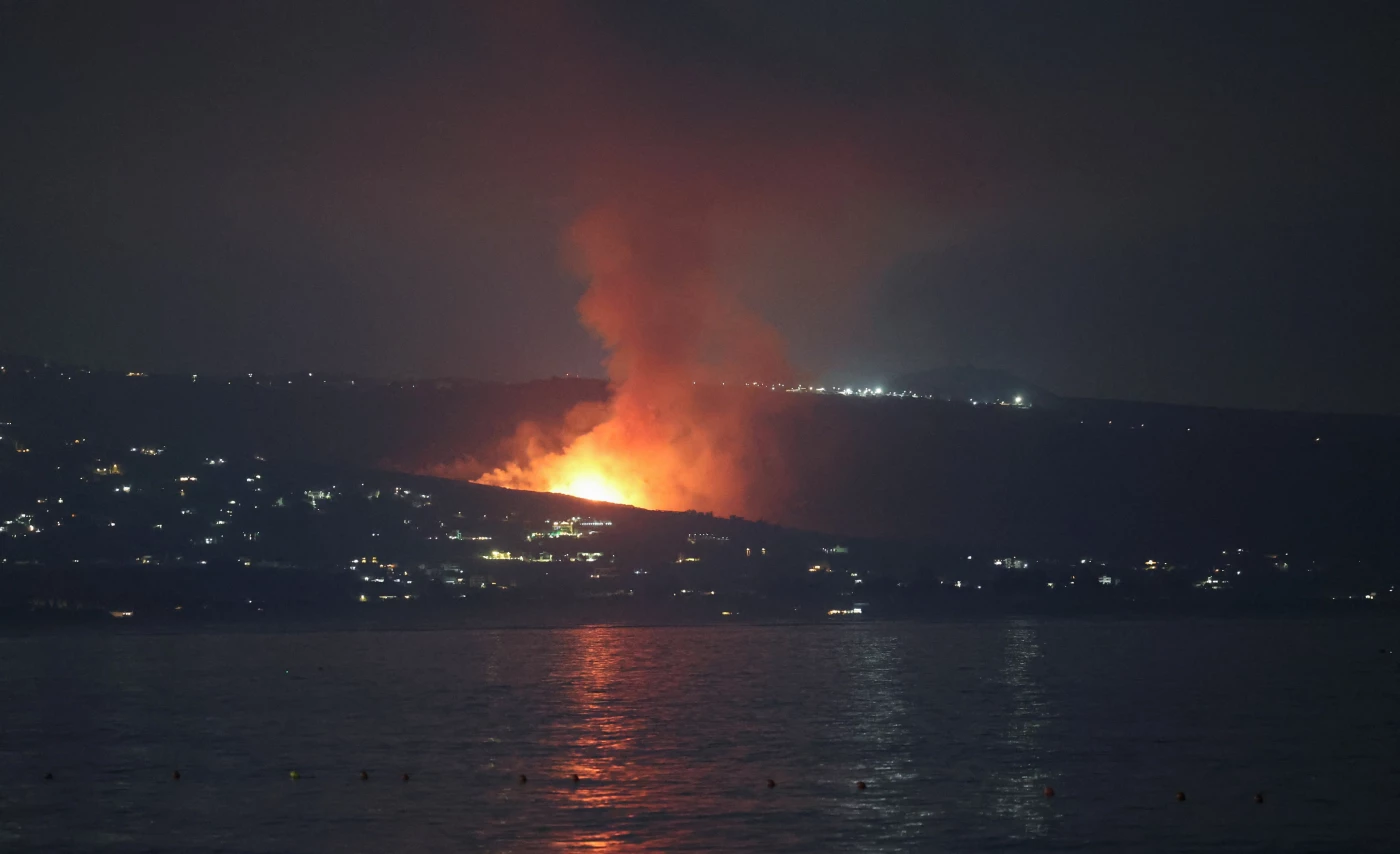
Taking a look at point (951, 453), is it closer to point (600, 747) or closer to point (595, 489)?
point (595, 489)

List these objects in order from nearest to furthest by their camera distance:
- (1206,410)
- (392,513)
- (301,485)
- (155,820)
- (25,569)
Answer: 1. (155,820)
2. (25,569)
3. (392,513)
4. (301,485)
5. (1206,410)

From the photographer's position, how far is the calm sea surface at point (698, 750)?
24438 millimetres

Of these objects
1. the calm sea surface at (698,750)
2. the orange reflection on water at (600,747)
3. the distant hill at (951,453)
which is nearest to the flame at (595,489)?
the distant hill at (951,453)

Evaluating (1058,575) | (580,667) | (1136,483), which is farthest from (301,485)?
(1136,483)

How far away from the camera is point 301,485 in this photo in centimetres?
12175

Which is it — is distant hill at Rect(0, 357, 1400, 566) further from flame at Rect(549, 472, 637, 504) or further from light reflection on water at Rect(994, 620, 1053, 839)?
light reflection on water at Rect(994, 620, 1053, 839)

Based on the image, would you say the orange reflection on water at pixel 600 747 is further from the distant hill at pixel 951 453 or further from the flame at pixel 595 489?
the distant hill at pixel 951 453

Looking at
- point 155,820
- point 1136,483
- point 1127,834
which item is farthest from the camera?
point 1136,483

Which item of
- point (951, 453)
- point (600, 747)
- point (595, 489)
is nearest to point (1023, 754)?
point (600, 747)

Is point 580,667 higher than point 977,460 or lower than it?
lower

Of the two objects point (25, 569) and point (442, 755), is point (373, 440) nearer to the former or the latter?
point (25, 569)

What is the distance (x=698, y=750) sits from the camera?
111 ft

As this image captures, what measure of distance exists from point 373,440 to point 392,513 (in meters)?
47.4

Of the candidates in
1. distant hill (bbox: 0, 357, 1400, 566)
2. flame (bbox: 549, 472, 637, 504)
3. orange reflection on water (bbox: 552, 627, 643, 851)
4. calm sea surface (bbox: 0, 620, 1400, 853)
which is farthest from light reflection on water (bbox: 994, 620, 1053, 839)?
distant hill (bbox: 0, 357, 1400, 566)
